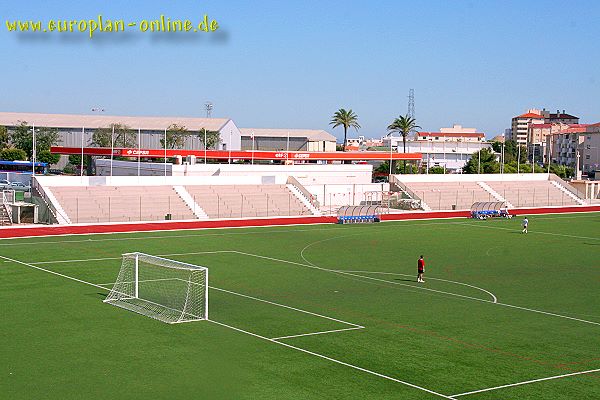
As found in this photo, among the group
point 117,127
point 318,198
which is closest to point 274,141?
point 117,127

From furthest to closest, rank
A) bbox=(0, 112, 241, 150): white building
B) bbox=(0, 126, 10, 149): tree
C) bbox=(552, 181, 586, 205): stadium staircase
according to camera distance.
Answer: bbox=(0, 112, 241, 150): white building < bbox=(0, 126, 10, 149): tree < bbox=(552, 181, 586, 205): stadium staircase

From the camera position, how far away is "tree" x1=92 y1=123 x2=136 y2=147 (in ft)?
416

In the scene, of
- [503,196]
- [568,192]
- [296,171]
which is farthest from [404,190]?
[568,192]

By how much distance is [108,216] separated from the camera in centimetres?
6272

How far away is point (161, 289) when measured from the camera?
33594 millimetres

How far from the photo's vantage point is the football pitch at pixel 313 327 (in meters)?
21.7

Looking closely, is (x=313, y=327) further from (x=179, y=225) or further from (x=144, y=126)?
(x=144, y=126)

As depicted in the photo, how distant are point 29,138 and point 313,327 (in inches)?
4083

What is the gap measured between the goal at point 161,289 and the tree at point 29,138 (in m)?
89.2

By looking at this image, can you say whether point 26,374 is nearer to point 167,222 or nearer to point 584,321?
point 584,321

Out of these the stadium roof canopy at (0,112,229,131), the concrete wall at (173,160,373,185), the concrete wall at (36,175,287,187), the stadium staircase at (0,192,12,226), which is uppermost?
the stadium roof canopy at (0,112,229,131)

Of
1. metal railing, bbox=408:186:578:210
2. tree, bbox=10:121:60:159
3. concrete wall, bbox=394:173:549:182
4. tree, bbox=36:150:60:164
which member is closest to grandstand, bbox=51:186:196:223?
metal railing, bbox=408:186:578:210

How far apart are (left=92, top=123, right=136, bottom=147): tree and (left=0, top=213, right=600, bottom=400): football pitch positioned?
255ft

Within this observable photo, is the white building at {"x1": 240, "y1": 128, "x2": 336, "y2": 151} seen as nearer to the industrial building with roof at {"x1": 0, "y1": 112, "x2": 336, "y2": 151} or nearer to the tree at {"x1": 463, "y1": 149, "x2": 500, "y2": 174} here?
the industrial building with roof at {"x1": 0, "y1": 112, "x2": 336, "y2": 151}
